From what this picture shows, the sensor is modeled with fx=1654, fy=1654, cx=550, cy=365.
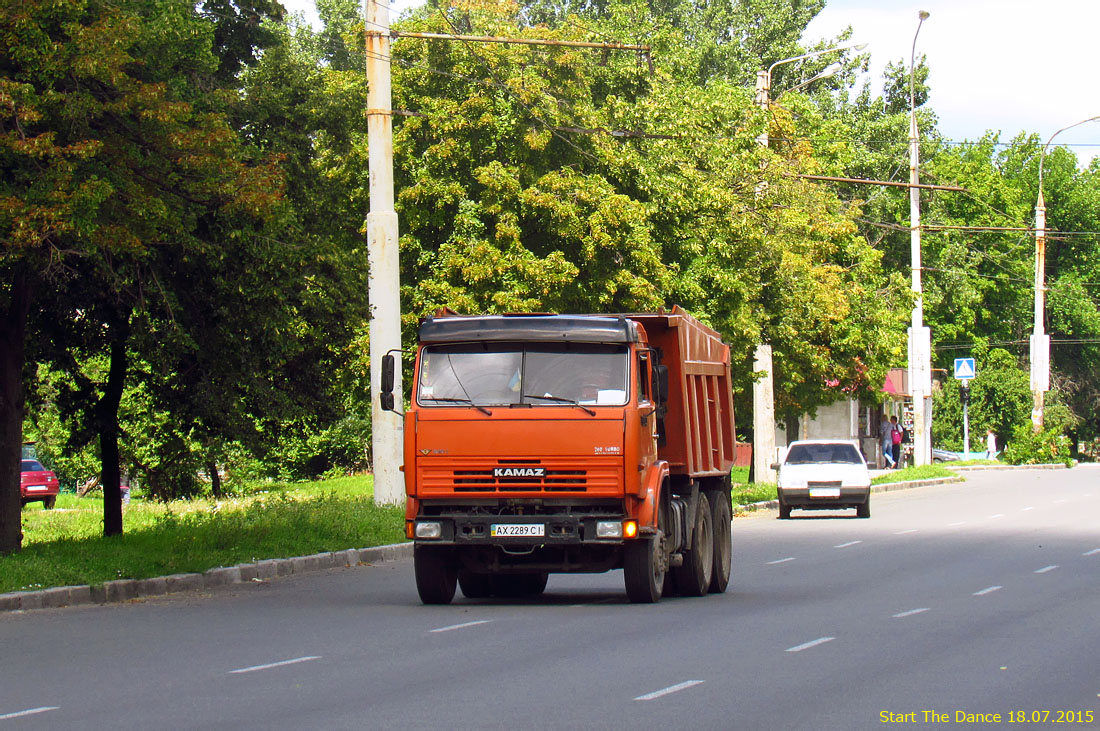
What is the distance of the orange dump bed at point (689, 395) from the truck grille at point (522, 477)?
1594 mm

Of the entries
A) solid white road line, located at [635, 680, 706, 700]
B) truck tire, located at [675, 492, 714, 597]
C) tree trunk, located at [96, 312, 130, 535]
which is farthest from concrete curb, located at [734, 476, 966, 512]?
solid white road line, located at [635, 680, 706, 700]

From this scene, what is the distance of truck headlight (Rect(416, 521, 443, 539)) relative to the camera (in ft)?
50.3

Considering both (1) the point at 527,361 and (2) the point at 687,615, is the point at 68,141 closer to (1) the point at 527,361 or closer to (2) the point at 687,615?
(1) the point at 527,361

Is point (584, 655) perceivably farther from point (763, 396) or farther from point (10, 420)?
point (763, 396)

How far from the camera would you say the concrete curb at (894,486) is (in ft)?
120

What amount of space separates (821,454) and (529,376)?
19.8 m

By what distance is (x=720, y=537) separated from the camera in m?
18.3

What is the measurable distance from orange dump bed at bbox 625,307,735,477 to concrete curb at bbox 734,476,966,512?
16.8 metres

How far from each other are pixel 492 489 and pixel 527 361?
125cm

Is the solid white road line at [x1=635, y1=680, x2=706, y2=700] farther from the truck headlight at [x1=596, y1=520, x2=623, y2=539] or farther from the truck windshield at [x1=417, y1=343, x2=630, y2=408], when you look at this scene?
the truck windshield at [x1=417, y1=343, x2=630, y2=408]

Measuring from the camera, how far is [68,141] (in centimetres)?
1706

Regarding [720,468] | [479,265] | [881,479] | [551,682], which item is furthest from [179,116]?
[881,479]

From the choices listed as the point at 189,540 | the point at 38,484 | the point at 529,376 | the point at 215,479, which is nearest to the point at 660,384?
the point at 529,376

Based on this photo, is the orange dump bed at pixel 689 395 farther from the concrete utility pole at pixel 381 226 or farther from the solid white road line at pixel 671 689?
the concrete utility pole at pixel 381 226
